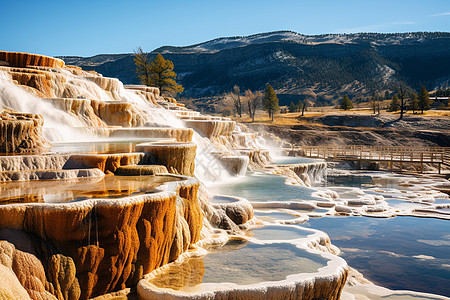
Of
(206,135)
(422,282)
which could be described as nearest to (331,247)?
(422,282)

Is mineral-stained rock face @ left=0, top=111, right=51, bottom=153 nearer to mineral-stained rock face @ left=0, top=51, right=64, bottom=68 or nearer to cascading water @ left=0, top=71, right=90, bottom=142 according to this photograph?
cascading water @ left=0, top=71, right=90, bottom=142

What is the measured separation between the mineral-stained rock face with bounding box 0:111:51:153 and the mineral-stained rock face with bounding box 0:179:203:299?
4.74 meters

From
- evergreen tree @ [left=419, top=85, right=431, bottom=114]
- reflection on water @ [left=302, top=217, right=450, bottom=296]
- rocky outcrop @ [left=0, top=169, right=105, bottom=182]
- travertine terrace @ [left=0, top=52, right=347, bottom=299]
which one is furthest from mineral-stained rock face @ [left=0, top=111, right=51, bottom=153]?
evergreen tree @ [left=419, top=85, right=431, bottom=114]

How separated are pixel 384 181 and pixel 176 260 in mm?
21494

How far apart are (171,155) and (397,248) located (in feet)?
18.5

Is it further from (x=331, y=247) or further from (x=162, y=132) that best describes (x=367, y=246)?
(x=162, y=132)

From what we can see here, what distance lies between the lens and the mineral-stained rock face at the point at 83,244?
5.58 m

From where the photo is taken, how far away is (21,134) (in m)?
10.4

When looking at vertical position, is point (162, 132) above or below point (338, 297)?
above

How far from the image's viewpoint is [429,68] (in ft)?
439

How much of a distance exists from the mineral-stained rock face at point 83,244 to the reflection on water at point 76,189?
0.51m

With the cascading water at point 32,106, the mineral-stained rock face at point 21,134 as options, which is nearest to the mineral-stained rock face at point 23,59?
the cascading water at point 32,106

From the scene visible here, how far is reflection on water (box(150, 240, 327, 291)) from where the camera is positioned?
695cm

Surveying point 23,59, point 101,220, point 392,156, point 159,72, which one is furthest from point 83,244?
point 159,72
